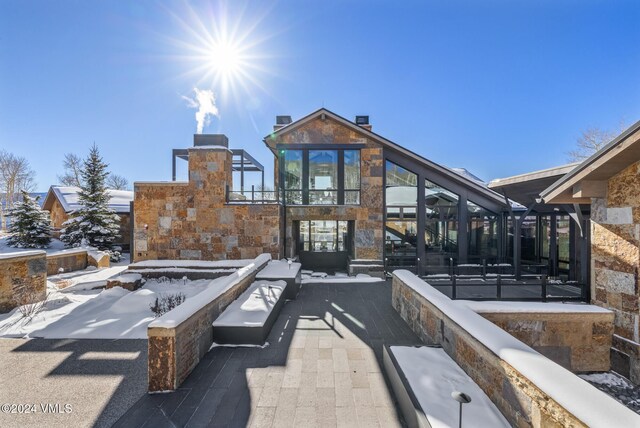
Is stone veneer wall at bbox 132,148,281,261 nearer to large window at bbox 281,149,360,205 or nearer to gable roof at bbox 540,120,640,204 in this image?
large window at bbox 281,149,360,205

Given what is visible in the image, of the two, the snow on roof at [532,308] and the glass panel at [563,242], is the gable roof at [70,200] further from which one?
the glass panel at [563,242]

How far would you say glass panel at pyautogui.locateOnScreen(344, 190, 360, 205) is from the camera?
11141 millimetres

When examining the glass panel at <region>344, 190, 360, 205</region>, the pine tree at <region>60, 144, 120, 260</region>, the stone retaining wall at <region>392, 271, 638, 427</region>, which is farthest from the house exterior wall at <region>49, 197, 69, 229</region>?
the stone retaining wall at <region>392, 271, 638, 427</region>

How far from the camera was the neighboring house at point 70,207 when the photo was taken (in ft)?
59.5

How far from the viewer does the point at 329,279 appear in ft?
32.4

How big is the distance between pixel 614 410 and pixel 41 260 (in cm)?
1147

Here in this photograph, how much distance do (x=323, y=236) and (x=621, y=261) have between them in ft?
30.0

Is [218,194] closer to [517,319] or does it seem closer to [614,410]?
[517,319]

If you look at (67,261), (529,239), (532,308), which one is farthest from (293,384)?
(67,261)

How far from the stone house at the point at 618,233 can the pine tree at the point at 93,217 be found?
1936cm

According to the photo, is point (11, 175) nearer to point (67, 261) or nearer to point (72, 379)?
point (67, 261)

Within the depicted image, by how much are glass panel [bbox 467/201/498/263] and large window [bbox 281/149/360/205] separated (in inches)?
190

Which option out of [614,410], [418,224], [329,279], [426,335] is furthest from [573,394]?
[418,224]

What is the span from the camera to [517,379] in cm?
245
